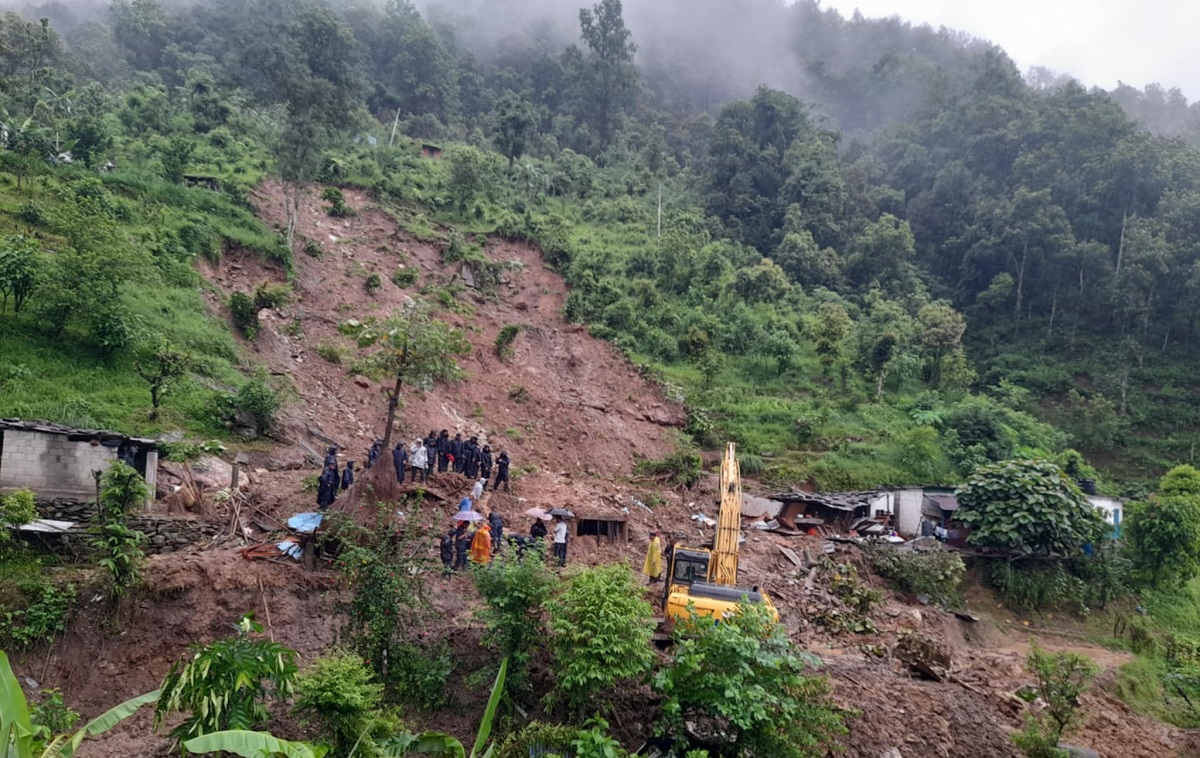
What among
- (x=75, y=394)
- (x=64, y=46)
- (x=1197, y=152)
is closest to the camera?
(x=75, y=394)

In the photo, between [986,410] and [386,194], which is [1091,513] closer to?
[986,410]

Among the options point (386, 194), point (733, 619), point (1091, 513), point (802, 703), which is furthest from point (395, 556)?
point (386, 194)

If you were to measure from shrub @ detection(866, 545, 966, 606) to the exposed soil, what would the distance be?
509mm

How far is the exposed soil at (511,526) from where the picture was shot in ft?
32.2

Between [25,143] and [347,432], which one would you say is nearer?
[347,432]

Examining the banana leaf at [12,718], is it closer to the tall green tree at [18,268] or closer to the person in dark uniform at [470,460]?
the person in dark uniform at [470,460]

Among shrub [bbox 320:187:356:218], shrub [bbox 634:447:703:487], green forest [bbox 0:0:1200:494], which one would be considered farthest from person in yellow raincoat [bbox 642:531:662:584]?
shrub [bbox 320:187:356:218]

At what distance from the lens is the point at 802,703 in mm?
8609

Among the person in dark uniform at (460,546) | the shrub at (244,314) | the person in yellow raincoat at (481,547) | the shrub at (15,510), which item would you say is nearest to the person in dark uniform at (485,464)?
the person in dark uniform at (460,546)

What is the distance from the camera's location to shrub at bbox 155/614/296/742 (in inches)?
280

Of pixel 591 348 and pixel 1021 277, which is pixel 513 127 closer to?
pixel 591 348

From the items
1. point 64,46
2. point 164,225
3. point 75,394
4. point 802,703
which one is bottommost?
point 802,703

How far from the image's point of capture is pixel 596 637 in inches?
332

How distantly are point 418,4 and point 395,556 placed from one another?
8148 centimetres
